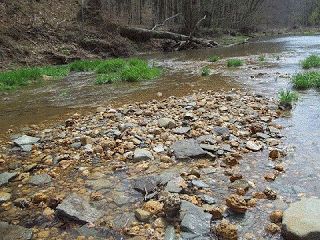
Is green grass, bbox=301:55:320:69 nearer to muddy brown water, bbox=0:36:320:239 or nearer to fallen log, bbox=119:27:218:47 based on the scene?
muddy brown water, bbox=0:36:320:239

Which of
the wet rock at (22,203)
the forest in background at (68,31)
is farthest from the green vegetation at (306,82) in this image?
the forest in background at (68,31)

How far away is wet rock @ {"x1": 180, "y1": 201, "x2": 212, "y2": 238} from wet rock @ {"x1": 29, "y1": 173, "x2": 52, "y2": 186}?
1.66 m

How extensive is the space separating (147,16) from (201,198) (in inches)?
1645

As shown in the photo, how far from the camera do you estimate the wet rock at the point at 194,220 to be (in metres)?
3.11

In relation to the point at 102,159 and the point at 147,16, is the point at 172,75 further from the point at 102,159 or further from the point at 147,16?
the point at 147,16

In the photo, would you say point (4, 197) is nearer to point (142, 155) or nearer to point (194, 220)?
point (142, 155)

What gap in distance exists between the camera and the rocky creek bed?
3219 millimetres

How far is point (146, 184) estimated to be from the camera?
399 cm

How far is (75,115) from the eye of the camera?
23.1ft

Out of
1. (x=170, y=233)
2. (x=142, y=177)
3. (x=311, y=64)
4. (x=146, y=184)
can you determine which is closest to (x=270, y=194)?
(x=170, y=233)

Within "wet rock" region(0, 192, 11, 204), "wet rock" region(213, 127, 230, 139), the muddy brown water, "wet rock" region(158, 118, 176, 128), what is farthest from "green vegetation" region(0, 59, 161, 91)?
"wet rock" region(0, 192, 11, 204)

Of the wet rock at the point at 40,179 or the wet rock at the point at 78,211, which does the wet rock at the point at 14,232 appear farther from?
the wet rock at the point at 40,179

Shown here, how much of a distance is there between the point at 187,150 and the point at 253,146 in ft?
3.06

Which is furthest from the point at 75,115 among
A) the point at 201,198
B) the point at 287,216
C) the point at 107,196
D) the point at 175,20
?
the point at 175,20
